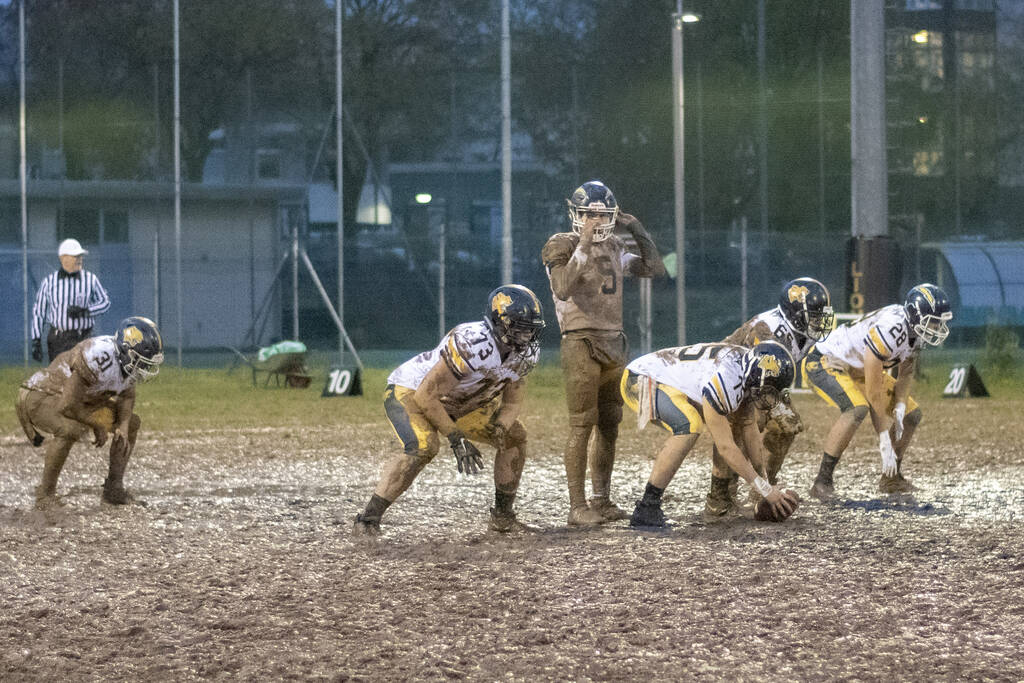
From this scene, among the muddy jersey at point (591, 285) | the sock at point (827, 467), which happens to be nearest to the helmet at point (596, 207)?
the muddy jersey at point (591, 285)

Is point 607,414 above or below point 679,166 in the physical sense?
below

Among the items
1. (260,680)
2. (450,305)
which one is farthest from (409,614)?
(450,305)

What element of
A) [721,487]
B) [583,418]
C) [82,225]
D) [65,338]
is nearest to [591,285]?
[583,418]

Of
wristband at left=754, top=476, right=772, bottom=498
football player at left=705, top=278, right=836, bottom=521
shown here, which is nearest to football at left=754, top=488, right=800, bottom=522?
wristband at left=754, top=476, right=772, bottom=498

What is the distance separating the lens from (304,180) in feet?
94.3

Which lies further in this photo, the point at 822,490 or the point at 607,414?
the point at 822,490

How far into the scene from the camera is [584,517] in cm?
872

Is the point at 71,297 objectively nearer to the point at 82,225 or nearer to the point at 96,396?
the point at 96,396

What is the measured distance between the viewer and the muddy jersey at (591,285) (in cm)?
878

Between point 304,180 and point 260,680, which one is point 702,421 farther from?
point 304,180

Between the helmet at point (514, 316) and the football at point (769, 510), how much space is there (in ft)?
5.88

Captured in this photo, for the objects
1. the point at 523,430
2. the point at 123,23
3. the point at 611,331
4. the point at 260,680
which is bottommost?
the point at 260,680

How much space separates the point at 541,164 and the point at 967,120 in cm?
883

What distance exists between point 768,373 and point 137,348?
159 inches
